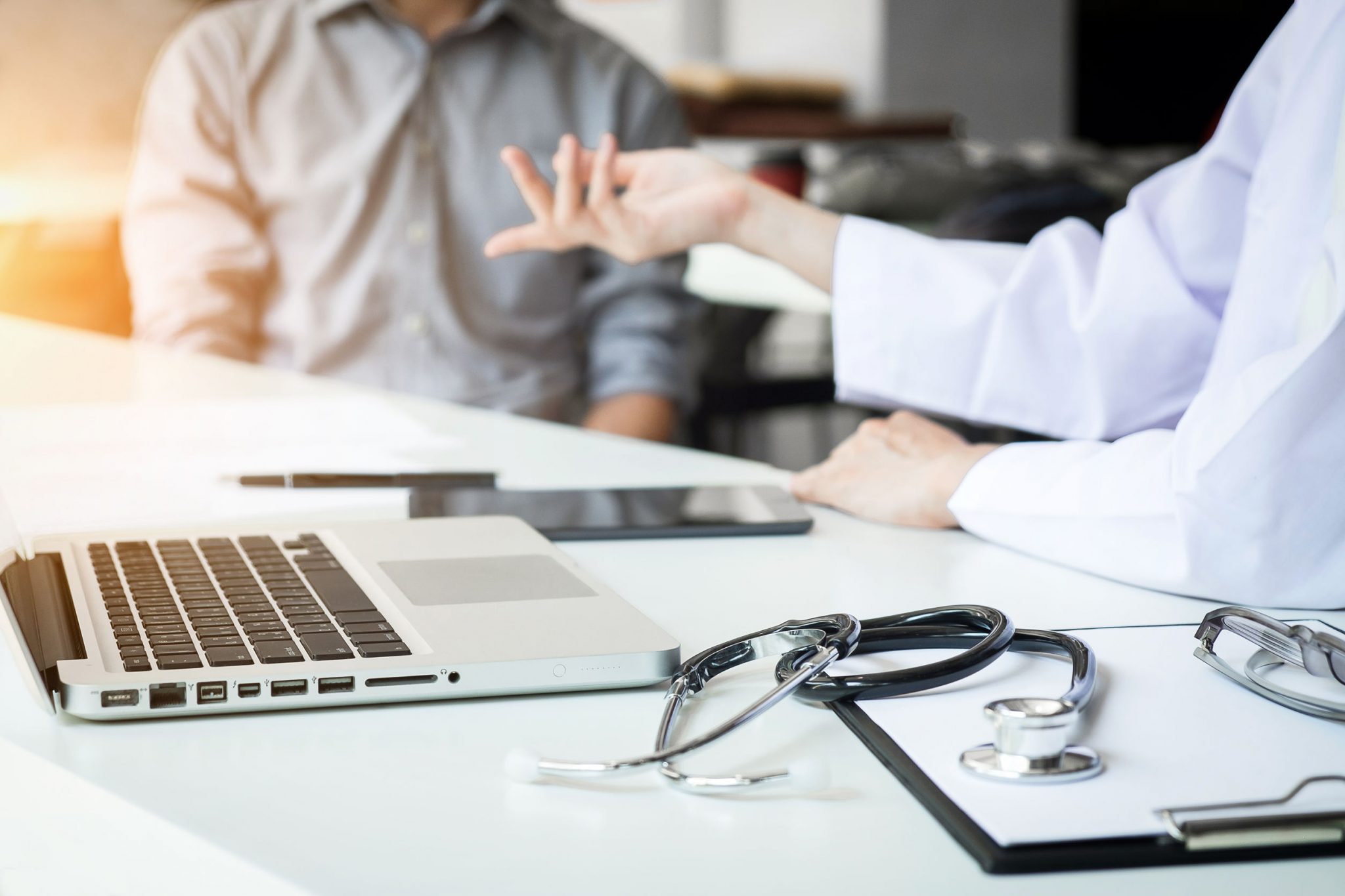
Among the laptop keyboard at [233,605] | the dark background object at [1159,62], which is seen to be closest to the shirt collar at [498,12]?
the laptop keyboard at [233,605]

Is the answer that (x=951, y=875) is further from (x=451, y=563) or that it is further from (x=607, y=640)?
(x=451, y=563)

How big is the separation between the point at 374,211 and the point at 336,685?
1369mm

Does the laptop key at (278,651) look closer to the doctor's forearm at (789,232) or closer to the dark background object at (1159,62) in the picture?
the doctor's forearm at (789,232)

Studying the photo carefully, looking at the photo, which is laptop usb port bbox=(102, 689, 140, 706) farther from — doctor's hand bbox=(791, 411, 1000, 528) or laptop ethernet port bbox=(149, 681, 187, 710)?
doctor's hand bbox=(791, 411, 1000, 528)

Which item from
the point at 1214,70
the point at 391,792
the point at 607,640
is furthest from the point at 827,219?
the point at 1214,70

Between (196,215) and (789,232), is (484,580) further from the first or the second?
(196,215)

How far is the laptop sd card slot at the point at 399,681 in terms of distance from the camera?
16.6 inches

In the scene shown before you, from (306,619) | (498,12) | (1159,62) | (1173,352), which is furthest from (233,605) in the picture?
(1159,62)

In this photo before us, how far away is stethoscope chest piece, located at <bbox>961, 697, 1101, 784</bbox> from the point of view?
0.35m

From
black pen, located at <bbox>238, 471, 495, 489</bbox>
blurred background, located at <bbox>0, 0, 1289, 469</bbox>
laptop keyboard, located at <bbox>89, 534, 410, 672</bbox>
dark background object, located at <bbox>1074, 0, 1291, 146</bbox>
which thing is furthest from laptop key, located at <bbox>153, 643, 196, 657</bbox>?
dark background object, located at <bbox>1074, 0, 1291, 146</bbox>

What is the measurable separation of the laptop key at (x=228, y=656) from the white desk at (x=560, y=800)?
0.02 m

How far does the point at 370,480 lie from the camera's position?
2.61 feet

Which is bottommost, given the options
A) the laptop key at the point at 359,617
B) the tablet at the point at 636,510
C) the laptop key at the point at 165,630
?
the tablet at the point at 636,510

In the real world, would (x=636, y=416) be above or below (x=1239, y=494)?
below
